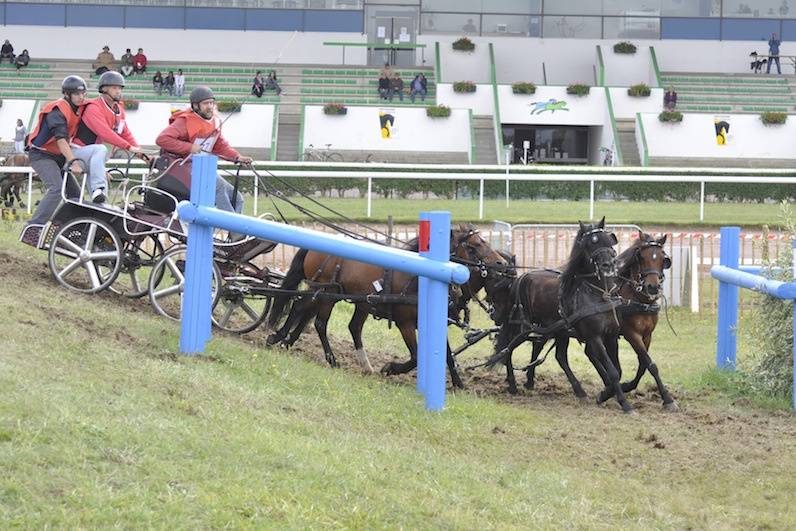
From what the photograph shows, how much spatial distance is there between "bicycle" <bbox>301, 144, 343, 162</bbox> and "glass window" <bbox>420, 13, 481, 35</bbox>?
12.0 meters

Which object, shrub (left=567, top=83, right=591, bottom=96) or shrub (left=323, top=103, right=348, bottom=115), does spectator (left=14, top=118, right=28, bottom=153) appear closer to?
shrub (left=323, top=103, right=348, bottom=115)

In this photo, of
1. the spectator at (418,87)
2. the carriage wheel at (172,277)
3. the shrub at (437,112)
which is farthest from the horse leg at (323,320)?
the spectator at (418,87)

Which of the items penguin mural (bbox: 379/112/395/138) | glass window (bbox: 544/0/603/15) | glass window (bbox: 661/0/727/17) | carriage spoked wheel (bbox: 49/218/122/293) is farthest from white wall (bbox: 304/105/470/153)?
carriage spoked wheel (bbox: 49/218/122/293)

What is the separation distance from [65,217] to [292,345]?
2437 millimetres

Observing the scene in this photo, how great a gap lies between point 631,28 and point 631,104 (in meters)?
7.26

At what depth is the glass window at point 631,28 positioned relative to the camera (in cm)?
5247

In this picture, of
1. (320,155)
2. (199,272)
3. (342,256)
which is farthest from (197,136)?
(320,155)

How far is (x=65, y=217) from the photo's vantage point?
11.7 m

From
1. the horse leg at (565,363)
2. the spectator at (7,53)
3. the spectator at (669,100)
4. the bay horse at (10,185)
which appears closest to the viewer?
the horse leg at (565,363)

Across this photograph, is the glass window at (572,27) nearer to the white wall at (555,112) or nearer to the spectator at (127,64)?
the white wall at (555,112)

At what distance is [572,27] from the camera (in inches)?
2071

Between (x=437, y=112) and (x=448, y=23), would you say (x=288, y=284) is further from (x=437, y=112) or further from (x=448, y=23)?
(x=448, y=23)

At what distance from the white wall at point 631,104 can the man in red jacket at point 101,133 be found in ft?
118

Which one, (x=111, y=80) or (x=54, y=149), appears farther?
(x=111, y=80)
